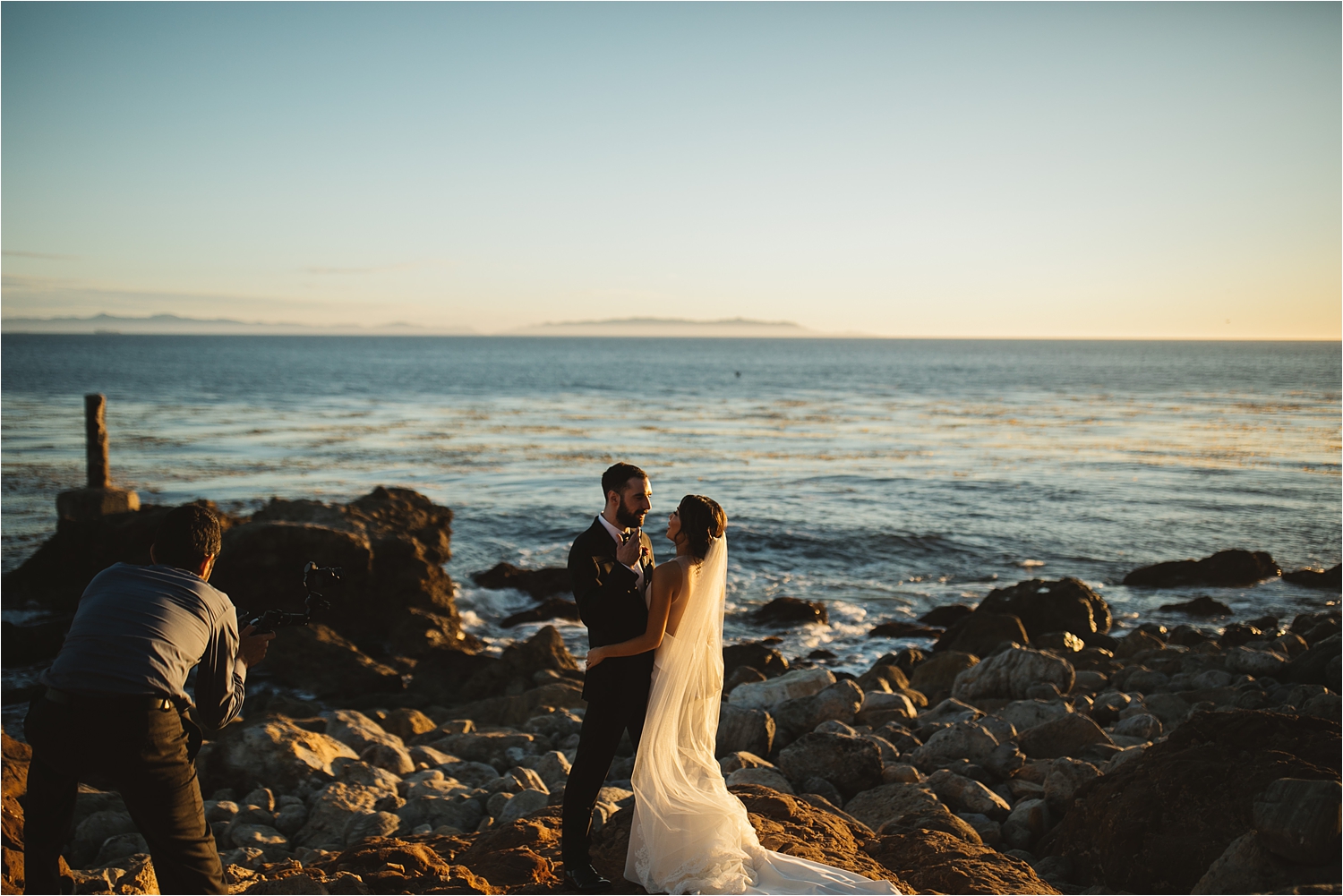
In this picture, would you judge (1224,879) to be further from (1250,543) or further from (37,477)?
(37,477)

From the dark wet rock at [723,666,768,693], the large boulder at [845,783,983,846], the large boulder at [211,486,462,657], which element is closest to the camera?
the large boulder at [845,783,983,846]

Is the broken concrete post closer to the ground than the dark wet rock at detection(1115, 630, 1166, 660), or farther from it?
farther from it

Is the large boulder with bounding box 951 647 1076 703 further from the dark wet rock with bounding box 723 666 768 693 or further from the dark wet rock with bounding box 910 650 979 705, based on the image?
the dark wet rock with bounding box 723 666 768 693

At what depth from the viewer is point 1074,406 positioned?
65.8 m

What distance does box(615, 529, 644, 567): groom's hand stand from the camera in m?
4.76

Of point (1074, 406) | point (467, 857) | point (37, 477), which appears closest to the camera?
point (467, 857)

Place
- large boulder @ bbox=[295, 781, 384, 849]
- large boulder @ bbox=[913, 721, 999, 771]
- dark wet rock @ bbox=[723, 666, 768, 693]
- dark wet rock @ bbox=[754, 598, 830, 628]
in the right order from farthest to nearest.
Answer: dark wet rock @ bbox=[754, 598, 830, 628] < dark wet rock @ bbox=[723, 666, 768, 693] < large boulder @ bbox=[913, 721, 999, 771] < large boulder @ bbox=[295, 781, 384, 849]

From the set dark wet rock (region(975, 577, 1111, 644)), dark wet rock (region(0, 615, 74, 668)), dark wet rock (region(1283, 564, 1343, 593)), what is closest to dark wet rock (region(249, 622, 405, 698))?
dark wet rock (region(0, 615, 74, 668))

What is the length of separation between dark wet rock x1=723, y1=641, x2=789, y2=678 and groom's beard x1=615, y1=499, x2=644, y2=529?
9192 millimetres

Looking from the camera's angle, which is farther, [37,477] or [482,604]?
[37,477]

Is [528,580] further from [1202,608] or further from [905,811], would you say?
[1202,608]

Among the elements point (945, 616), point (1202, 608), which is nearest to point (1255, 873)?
point (945, 616)

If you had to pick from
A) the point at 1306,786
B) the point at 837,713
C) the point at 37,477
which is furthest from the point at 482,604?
the point at 37,477

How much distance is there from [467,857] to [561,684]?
22.0 ft
